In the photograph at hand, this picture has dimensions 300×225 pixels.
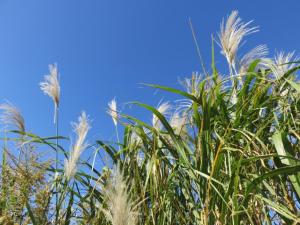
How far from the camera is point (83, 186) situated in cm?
221

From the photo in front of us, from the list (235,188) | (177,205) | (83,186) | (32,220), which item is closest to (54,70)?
(83,186)

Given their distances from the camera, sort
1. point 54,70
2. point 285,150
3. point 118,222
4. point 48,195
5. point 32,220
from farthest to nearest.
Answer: point 54,70
point 48,195
point 32,220
point 285,150
point 118,222

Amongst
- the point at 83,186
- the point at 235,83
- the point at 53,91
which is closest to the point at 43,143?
the point at 83,186

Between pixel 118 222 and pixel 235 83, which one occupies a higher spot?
pixel 235 83

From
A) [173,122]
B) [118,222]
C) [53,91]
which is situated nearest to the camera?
[118,222]

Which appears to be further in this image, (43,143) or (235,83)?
(43,143)

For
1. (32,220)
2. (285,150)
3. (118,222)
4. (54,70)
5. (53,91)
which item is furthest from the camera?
(54,70)

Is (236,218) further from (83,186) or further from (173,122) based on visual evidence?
(83,186)

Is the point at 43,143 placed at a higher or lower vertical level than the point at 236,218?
higher

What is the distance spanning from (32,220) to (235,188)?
954 mm

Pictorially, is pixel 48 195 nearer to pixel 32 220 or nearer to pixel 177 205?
pixel 32 220

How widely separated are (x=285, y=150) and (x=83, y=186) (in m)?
1.20

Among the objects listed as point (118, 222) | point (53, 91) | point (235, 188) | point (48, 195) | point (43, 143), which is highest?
point (53, 91)

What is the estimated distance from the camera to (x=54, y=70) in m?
2.79
